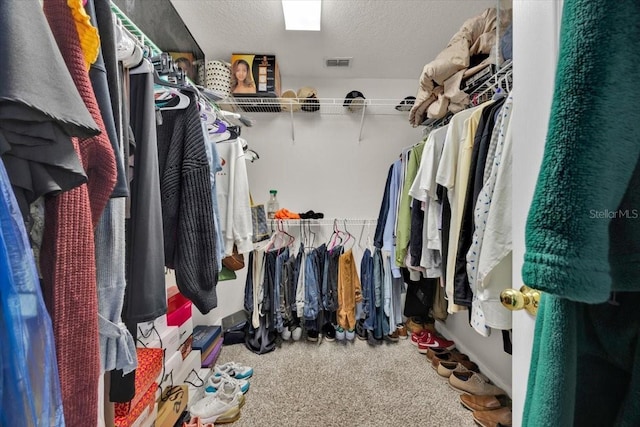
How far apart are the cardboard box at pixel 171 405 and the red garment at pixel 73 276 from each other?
0.91 m

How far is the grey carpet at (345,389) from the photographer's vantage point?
1.35 m

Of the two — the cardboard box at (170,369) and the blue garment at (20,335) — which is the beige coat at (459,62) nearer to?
the blue garment at (20,335)

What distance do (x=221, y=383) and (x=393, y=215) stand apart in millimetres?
1541

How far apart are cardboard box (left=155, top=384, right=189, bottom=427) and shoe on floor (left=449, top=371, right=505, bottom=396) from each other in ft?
5.07

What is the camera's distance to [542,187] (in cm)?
27

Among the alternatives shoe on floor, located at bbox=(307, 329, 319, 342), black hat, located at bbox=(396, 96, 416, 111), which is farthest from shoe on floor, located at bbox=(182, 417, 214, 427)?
black hat, located at bbox=(396, 96, 416, 111)

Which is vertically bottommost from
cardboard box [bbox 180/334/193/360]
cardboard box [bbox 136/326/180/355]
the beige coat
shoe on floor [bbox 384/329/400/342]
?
shoe on floor [bbox 384/329/400/342]

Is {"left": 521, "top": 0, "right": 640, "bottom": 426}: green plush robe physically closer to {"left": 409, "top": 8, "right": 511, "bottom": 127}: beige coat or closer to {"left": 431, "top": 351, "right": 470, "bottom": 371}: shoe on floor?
{"left": 409, "top": 8, "right": 511, "bottom": 127}: beige coat

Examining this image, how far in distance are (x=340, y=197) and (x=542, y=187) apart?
2.32 m

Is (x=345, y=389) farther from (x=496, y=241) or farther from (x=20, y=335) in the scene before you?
(x=20, y=335)

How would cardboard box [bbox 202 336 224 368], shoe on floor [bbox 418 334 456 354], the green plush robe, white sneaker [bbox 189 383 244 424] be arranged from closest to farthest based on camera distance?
1. the green plush robe
2. white sneaker [bbox 189 383 244 424]
3. cardboard box [bbox 202 336 224 368]
4. shoe on floor [bbox 418 334 456 354]

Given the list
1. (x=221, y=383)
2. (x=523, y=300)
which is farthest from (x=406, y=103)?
(x=221, y=383)

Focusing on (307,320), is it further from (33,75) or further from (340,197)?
(33,75)
